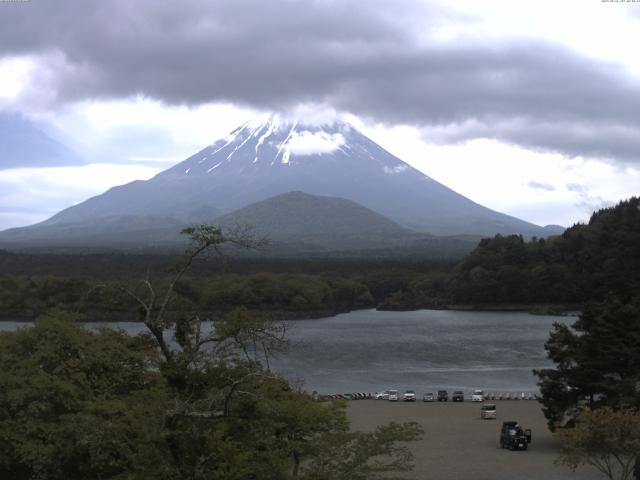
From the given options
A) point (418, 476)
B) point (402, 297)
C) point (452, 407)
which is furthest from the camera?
point (402, 297)

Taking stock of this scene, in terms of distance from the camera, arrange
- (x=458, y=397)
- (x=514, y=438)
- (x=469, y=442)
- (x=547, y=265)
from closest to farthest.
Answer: (x=514, y=438)
(x=469, y=442)
(x=458, y=397)
(x=547, y=265)

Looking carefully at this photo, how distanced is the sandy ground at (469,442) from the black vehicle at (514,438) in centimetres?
16

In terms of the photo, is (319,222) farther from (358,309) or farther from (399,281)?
(358,309)

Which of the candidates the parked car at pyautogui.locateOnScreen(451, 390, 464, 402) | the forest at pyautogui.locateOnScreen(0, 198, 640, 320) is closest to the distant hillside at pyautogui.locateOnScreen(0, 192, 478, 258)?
the forest at pyautogui.locateOnScreen(0, 198, 640, 320)

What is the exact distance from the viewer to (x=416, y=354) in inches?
1623

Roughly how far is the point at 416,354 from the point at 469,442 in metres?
22.2

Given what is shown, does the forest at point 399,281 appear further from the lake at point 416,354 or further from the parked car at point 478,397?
the parked car at point 478,397

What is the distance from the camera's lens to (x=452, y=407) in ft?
84.4

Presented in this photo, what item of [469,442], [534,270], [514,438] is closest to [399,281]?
[534,270]

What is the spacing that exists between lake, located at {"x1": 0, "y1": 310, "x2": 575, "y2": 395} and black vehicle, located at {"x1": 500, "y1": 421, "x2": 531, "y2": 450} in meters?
11.5

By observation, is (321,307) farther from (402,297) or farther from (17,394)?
(17,394)

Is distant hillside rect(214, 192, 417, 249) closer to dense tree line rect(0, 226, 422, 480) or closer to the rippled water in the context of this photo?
the rippled water

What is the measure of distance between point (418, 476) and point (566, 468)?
2.88m

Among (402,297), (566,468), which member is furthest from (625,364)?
(402,297)
